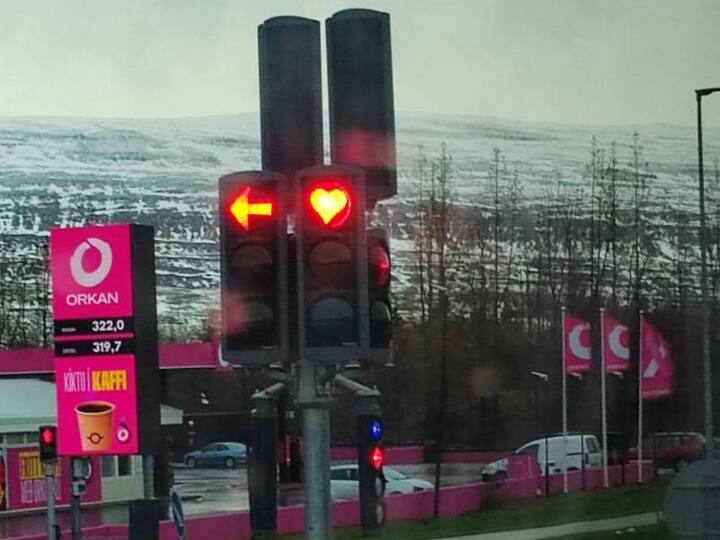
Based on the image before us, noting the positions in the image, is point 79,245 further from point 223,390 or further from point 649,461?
point 649,461

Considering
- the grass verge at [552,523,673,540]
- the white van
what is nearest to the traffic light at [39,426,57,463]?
the white van

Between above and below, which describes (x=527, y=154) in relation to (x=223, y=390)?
above

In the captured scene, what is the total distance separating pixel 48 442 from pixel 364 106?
5.64 m

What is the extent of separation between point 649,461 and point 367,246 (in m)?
5.22

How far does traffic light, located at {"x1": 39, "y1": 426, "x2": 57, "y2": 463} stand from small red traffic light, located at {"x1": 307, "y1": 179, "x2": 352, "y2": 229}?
5.55 metres

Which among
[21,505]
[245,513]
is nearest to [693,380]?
[245,513]

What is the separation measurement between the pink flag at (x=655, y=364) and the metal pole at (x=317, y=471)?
532 cm

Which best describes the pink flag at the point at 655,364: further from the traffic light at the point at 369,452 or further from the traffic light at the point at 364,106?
the traffic light at the point at 364,106

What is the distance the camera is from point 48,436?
9844 millimetres

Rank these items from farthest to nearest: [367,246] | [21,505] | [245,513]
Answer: [21,505] < [245,513] < [367,246]

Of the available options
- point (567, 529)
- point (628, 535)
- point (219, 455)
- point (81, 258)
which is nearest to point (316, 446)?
point (219, 455)

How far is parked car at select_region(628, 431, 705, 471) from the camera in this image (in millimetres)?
9430

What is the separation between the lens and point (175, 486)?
9.36 meters

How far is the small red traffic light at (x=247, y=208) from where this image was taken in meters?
4.69
